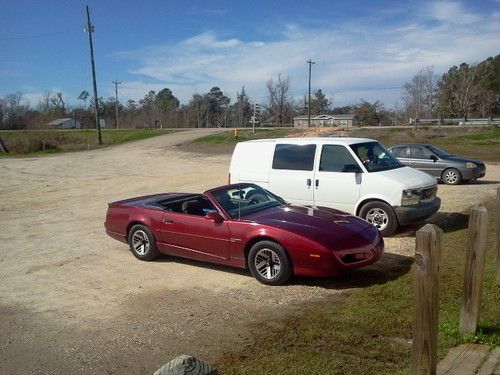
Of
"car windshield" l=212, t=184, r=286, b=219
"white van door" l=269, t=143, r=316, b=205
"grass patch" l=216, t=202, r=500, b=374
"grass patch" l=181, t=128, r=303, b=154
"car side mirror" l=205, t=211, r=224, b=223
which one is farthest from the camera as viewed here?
"grass patch" l=181, t=128, r=303, b=154

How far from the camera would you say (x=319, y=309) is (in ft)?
19.2

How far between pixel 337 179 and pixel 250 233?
10.9 ft

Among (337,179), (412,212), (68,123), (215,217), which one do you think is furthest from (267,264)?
(68,123)

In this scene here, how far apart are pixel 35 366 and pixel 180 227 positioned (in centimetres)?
341

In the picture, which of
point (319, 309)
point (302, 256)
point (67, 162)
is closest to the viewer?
point (319, 309)

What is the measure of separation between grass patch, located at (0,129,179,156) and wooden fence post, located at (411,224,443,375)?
41.0 metres

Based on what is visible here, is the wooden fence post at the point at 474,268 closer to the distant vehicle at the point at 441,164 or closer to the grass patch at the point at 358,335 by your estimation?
the grass patch at the point at 358,335

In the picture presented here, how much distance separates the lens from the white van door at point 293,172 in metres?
10.0

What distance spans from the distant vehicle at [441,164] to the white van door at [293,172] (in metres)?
8.38

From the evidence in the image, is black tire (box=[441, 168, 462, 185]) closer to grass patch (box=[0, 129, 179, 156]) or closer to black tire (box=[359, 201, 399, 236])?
black tire (box=[359, 201, 399, 236])

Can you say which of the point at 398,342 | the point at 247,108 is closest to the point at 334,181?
the point at 398,342

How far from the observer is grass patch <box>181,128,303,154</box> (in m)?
36.4

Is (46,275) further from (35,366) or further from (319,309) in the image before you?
(319,309)

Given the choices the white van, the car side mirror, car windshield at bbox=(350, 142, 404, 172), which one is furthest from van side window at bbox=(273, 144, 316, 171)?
the car side mirror
